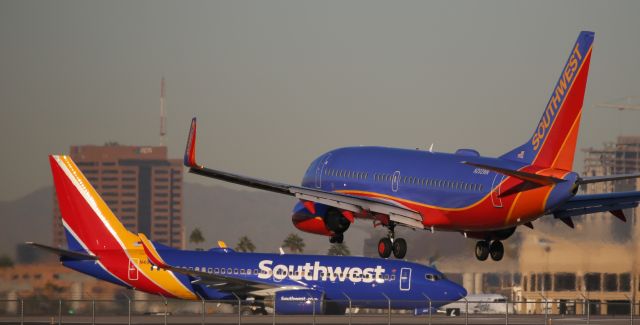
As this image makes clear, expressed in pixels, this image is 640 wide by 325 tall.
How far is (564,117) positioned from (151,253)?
132 feet

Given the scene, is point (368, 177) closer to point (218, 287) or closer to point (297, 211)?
point (297, 211)

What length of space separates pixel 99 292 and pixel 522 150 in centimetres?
4474

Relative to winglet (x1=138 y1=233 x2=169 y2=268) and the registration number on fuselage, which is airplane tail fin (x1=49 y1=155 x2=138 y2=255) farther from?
the registration number on fuselage

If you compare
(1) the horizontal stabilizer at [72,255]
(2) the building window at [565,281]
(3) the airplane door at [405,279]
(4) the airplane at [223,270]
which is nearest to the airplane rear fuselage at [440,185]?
(4) the airplane at [223,270]

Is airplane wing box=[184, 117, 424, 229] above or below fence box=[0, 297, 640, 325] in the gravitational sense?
above

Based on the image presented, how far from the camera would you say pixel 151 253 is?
3816 inches

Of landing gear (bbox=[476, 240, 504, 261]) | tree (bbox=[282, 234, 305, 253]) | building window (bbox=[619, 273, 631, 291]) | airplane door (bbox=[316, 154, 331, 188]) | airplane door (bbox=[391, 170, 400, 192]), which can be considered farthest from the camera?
tree (bbox=[282, 234, 305, 253])

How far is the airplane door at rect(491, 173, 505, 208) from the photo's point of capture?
208ft

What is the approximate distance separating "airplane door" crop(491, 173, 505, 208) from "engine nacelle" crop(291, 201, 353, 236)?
8923 millimetres

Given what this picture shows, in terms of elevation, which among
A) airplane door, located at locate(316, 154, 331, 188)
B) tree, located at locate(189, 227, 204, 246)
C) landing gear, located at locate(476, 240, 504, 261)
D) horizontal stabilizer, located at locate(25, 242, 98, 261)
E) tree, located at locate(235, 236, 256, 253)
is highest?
tree, located at locate(189, 227, 204, 246)

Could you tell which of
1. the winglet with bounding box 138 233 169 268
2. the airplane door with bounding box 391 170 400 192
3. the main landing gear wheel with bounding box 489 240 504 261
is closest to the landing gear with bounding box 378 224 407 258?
the airplane door with bounding box 391 170 400 192

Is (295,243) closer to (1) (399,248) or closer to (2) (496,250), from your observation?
(2) (496,250)

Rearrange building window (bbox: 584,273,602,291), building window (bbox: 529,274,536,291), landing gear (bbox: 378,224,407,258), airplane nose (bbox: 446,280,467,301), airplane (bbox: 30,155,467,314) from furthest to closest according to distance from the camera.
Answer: building window (bbox: 529,274,536,291)
building window (bbox: 584,273,602,291)
airplane nose (bbox: 446,280,467,301)
airplane (bbox: 30,155,467,314)
landing gear (bbox: 378,224,407,258)

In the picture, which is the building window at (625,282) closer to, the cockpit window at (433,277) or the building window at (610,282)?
the building window at (610,282)
